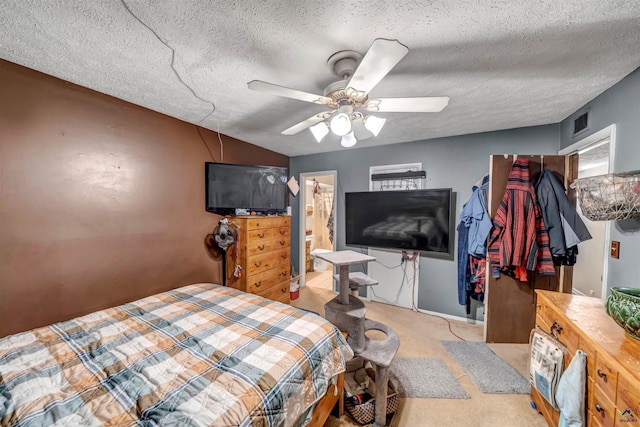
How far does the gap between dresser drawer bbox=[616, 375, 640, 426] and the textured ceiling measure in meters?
1.56

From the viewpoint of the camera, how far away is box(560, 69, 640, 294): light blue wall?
4.71ft

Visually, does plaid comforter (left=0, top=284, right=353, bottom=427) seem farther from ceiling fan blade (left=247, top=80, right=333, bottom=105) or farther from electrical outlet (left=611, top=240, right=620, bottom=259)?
electrical outlet (left=611, top=240, right=620, bottom=259)

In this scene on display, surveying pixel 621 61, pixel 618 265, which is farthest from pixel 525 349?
pixel 621 61

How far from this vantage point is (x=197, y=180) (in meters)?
2.57

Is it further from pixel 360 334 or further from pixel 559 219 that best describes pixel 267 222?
pixel 559 219

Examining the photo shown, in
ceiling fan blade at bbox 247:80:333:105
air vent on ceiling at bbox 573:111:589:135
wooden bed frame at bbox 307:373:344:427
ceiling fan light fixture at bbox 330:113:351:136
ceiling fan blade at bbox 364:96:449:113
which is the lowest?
wooden bed frame at bbox 307:373:344:427

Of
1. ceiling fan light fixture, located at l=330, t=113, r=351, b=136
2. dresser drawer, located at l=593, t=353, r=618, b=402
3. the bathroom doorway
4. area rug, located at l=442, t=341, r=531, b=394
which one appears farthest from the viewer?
the bathroom doorway

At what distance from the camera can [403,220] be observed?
2984 mm

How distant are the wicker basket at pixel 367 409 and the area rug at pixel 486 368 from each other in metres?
0.79

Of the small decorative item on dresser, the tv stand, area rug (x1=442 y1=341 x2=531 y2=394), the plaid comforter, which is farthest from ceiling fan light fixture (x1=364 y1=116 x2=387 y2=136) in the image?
area rug (x1=442 y1=341 x2=531 y2=394)

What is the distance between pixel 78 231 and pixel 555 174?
13.9 ft

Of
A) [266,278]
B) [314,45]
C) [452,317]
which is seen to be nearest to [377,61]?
[314,45]

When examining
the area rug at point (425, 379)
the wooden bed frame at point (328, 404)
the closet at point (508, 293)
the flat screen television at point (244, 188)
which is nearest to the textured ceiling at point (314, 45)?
the closet at point (508, 293)

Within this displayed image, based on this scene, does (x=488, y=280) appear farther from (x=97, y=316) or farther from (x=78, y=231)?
(x=78, y=231)
